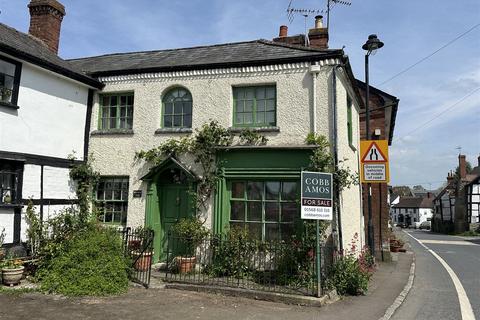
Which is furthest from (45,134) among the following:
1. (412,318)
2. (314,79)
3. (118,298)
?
(412,318)

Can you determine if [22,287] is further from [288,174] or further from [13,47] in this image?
[288,174]

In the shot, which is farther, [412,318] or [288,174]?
[288,174]

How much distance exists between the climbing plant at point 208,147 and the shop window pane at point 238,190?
513mm

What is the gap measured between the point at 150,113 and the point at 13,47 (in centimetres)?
381

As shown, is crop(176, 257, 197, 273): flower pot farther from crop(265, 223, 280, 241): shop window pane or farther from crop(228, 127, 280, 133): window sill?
crop(228, 127, 280, 133): window sill

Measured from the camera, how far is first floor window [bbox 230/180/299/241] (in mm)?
10547

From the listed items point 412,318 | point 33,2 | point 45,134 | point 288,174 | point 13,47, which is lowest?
point 412,318

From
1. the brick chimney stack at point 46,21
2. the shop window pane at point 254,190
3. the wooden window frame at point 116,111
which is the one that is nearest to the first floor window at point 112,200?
the wooden window frame at point 116,111

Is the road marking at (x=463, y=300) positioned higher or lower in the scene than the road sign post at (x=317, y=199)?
lower

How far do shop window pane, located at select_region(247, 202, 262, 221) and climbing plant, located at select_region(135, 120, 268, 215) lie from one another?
1.11 meters

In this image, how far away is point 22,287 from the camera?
8977 millimetres

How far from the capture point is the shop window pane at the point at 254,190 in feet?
35.8

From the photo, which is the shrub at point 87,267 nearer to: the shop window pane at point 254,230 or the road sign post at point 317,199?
the shop window pane at point 254,230

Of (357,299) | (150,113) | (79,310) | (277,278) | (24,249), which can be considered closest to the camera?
(79,310)
